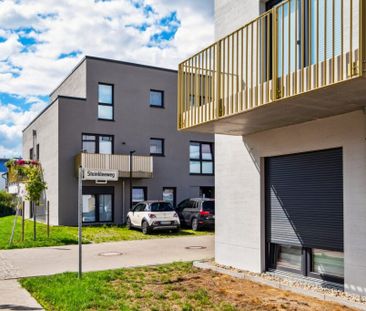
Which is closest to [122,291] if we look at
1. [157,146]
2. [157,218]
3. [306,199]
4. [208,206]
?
[306,199]

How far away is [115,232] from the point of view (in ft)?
65.1

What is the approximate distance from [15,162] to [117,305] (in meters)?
16.0

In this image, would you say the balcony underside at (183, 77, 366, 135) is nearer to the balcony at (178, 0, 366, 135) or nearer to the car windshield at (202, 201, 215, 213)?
the balcony at (178, 0, 366, 135)

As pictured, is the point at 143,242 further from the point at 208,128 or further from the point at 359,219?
the point at 359,219

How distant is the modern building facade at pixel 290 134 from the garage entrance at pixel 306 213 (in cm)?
2

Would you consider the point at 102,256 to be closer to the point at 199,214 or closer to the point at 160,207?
the point at 160,207

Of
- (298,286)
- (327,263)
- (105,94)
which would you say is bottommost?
(298,286)

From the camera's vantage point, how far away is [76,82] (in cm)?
2603

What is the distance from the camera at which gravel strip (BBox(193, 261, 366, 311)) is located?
6.69 m

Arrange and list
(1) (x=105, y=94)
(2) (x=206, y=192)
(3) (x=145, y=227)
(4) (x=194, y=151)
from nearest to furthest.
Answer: (3) (x=145, y=227) → (1) (x=105, y=94) → (4) (x=194, y=151) → (2) (x=206, y=192)

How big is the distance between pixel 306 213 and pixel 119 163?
54.8 feet

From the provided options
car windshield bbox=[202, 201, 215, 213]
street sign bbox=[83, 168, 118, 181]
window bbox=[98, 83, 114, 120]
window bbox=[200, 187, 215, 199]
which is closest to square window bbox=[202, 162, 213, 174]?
window bbox=[200, 187, 215, 199]

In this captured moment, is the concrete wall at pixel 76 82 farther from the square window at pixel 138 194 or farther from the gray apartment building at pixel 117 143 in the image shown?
the square window at pixel 138 194

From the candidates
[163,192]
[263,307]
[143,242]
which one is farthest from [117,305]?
[163,192]
